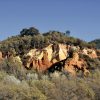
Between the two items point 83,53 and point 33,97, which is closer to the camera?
point 33,97

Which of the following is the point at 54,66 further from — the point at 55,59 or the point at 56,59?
the point at 56,59

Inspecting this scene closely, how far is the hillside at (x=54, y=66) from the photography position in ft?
261

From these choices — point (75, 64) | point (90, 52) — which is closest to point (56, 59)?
point (75, 64)

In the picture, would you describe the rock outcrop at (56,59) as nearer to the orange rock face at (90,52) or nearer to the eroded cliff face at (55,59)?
the eroded cliff face at (55,59)

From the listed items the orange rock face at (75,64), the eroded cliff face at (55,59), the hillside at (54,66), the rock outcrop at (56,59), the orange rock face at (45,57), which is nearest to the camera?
the hillside at (54,66)

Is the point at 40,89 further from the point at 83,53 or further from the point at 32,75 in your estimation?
the point at 83,53

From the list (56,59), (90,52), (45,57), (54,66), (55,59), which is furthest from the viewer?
(90,52)

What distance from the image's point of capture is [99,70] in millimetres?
104438

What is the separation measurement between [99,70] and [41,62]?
12891 millimetres

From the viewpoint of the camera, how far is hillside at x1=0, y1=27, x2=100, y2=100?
79.7 metres

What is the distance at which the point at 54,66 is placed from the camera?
104812 mm

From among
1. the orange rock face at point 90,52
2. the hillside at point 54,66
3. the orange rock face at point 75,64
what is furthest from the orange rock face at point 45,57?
the orange rock face at point 90,52

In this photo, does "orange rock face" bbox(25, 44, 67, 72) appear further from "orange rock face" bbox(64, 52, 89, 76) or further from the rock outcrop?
"orange rock face" bbox(64, 52, 89, 76)

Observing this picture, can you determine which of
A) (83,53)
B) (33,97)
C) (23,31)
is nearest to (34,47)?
(83,53)
